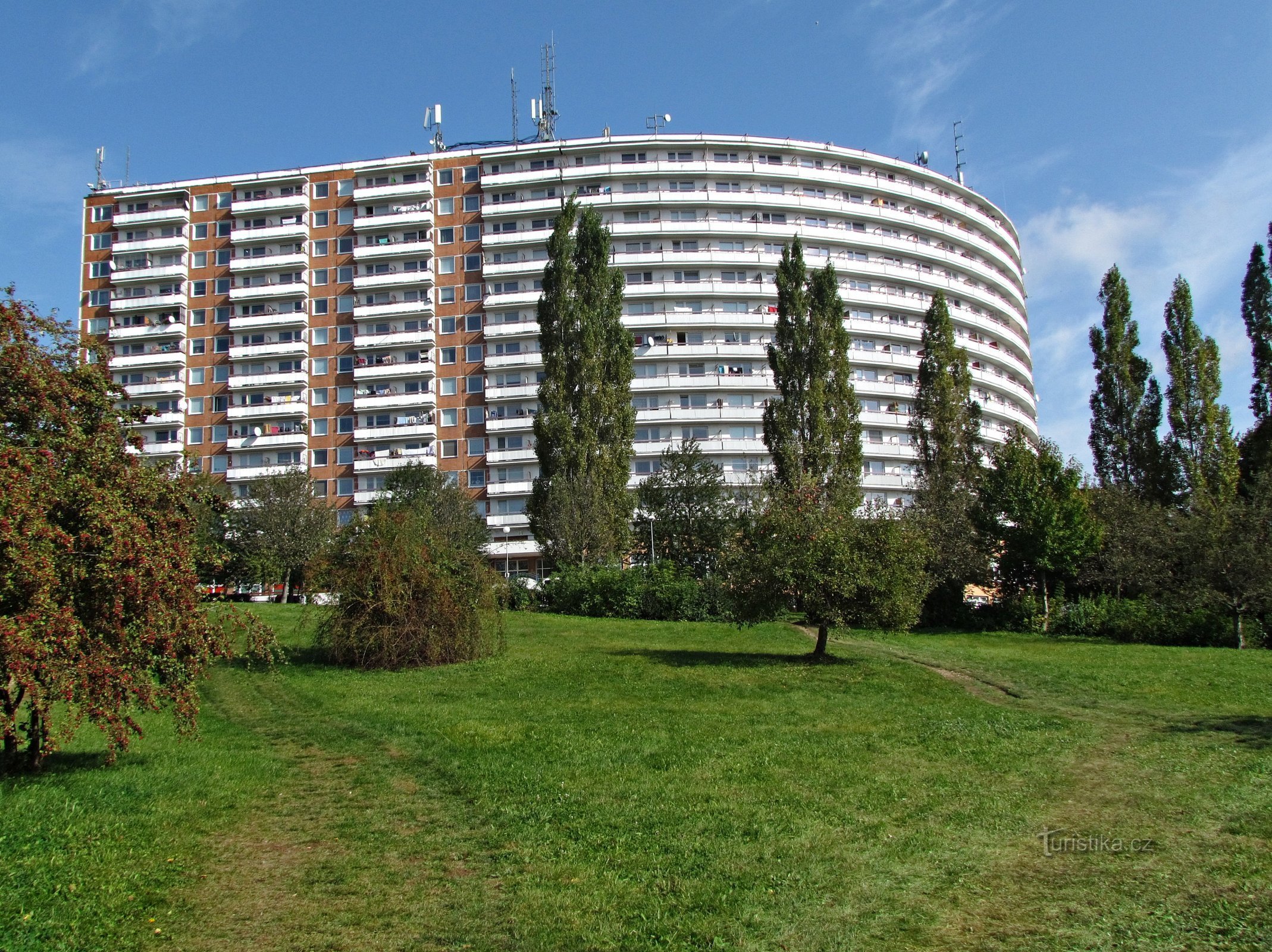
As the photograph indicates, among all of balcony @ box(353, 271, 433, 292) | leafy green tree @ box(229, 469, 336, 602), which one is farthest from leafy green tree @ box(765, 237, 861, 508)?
balcony @ box(353, 271, 433, 292)

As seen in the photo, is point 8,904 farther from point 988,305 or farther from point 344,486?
point 988,305

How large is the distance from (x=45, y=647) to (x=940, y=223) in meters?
88.1

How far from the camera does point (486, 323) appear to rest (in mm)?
81875

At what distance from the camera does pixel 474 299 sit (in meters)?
82.9

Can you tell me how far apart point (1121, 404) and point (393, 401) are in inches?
2184

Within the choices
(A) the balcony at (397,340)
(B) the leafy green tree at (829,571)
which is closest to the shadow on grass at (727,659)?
(B) the leafy green tree at (829,571)

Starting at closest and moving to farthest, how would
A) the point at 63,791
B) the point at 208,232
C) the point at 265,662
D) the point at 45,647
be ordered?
the point at 45,647, the point at 63,791, the point at 265,662, the point at 208,232

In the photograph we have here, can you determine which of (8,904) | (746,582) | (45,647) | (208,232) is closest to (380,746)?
(45,647)

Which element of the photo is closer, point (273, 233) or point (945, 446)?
point (945, 446)

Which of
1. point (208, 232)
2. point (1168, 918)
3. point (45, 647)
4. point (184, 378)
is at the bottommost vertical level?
point (1168, 918)

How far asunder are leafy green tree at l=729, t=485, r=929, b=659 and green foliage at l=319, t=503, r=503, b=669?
8.13 metres

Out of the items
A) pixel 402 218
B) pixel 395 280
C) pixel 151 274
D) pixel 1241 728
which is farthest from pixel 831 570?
pixel 151 274

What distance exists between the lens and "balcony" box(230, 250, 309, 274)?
83.2 m

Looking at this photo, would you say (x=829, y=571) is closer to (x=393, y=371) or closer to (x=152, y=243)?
(x=393, y=371)
